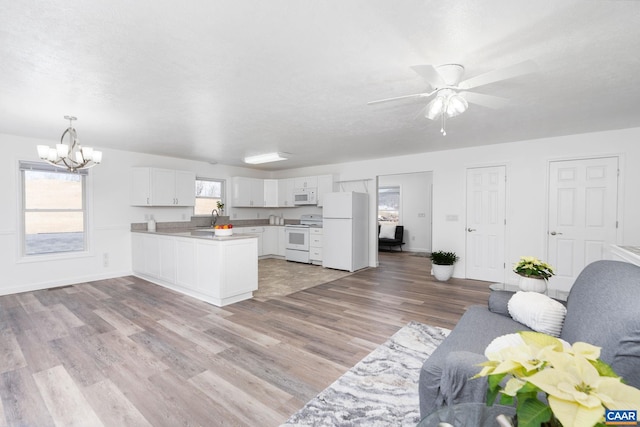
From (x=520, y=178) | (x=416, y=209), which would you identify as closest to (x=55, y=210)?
(x=520, y=178)

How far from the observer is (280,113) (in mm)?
3299

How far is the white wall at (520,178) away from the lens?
3977 millimetres

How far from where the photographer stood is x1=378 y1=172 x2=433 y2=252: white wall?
862cm

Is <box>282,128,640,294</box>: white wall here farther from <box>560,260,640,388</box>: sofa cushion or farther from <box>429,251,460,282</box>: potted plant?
<box>560,260,640,388</box>: sofa cushion

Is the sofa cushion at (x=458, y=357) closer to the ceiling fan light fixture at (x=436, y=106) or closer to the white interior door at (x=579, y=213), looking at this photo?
the ceiling fan light fixture at (x=436, y=106)

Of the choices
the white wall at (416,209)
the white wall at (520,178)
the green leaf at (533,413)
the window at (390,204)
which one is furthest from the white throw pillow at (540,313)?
the window at (390,204)

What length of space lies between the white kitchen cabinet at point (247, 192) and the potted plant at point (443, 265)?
449 centimetres

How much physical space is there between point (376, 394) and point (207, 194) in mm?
5959

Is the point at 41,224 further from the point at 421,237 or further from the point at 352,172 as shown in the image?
the point at 421,237

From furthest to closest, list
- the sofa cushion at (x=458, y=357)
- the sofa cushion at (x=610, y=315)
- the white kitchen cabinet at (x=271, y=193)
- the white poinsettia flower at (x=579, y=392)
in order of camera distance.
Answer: the white kitchen cabinet at (x=271, y=193)
the sofa cushion at (x=458, y=357)
the sofa cushion at (x=610, y=315)
the white poinsettia flower at (x=579, y=392)

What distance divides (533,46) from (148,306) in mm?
4730

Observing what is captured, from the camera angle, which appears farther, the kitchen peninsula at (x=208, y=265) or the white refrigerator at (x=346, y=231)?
the white refrigerator at (x=346, y=231)

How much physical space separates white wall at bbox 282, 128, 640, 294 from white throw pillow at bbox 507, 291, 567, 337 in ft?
10.8

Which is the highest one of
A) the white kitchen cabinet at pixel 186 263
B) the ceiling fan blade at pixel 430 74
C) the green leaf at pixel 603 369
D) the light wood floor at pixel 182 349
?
the ceiling fan blade at pixel 430 74
